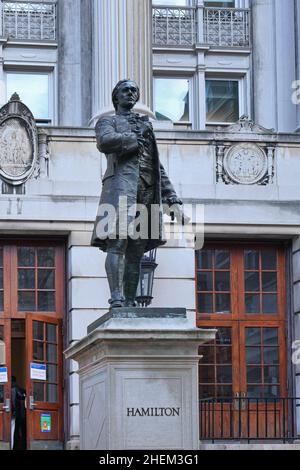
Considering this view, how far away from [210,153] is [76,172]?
2608 millimetres

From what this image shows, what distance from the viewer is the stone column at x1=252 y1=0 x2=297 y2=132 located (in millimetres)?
30297

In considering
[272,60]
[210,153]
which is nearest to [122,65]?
[210,153]

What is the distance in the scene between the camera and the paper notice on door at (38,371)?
83.7ft

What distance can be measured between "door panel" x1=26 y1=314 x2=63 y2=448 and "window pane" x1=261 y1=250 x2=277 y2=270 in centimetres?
418

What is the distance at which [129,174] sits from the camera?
17.4m

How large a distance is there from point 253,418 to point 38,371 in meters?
4.14

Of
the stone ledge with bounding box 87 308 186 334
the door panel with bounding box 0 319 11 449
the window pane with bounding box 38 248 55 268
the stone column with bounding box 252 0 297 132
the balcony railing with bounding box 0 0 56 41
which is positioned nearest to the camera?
the stone ledge with bounding box 87 308 186 334

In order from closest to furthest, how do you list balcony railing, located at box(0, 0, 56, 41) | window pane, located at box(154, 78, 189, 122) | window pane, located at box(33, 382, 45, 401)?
window pane, located at box(33, 382, 45, 401) → balcony railing, located at box(0, 0, 56, 41) → window pane, located at box(154, 78, 189, 122)

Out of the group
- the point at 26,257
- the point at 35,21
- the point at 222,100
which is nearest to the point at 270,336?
the point at 26,257

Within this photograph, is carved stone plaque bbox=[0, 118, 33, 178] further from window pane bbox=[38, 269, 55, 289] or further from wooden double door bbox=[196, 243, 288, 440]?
wooden double door bbox=[196, 243, 288, 440]

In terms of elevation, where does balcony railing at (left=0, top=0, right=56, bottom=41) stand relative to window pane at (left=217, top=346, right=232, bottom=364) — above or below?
above

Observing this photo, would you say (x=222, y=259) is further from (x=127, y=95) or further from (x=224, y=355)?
(x=127, y=95)

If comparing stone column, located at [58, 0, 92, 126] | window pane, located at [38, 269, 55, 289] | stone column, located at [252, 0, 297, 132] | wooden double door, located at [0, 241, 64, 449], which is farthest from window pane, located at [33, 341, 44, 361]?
stone column, located at [252, 0, 297, 132]

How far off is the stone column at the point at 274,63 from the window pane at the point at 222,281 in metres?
4.38
